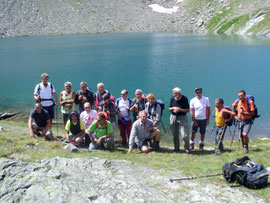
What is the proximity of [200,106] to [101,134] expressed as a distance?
4.00 m

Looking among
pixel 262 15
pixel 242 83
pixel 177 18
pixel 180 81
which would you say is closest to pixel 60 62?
pixel 180 81

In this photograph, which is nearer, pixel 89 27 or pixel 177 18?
pixel 89 27

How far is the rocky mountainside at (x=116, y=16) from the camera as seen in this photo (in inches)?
4434

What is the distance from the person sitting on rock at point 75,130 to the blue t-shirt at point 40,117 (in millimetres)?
1085

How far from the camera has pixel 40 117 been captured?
9.70 meters

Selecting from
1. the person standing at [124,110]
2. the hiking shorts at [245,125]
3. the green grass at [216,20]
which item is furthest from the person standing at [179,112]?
the green grass at [216,20]

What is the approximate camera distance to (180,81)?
1158 inches

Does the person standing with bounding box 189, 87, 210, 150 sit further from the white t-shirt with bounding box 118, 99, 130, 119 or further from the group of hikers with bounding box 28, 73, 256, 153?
the white t-shirt with bounding box 118, 99, 130, 119

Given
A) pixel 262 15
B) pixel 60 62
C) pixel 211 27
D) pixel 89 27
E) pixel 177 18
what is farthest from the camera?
pixel 177 18

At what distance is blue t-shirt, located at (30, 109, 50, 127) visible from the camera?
31.4 feet

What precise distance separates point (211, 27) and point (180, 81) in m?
96.5

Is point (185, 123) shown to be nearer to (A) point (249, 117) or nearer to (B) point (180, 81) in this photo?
(A) point (249, 117)

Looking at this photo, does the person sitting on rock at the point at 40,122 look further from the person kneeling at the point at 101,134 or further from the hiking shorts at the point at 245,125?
the hiking shorts at the point at 245,125

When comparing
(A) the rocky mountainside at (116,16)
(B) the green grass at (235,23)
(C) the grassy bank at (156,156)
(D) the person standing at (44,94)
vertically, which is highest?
(A) the rocky mountainside at (116,16)
